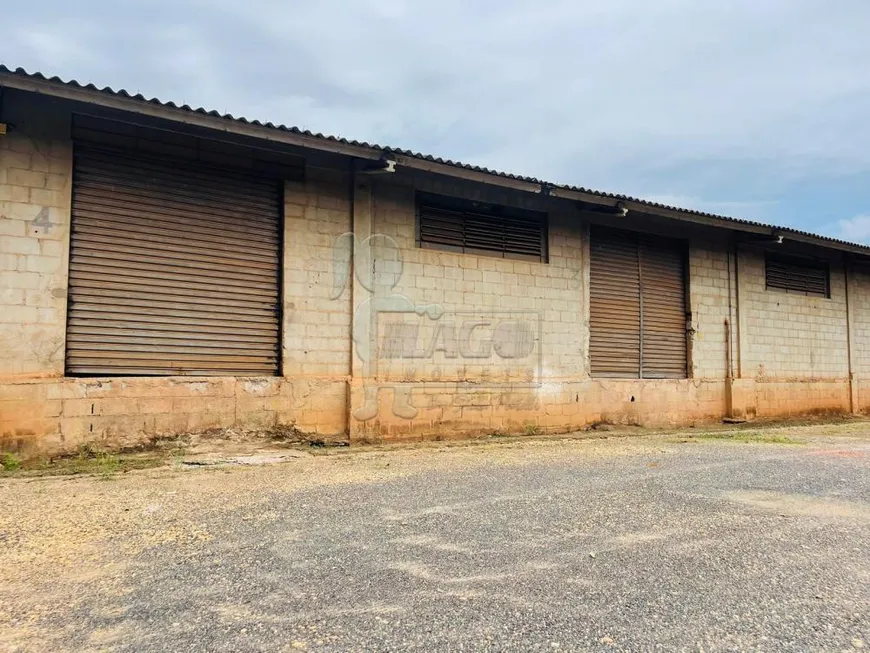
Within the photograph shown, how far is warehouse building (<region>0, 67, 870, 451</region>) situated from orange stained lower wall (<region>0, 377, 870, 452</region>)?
26 mm

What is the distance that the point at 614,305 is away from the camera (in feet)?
36.2

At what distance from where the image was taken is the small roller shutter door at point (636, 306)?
1088 cm

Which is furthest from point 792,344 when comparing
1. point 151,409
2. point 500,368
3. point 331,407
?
point 151,409

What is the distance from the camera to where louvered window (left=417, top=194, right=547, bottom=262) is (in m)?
9.30

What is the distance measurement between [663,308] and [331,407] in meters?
6.89

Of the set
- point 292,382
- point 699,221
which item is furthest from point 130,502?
point 699,221

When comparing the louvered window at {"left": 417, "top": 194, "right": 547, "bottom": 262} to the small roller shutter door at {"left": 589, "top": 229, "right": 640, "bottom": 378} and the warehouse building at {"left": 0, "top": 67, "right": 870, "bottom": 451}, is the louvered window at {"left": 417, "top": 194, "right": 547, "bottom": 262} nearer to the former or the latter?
the warehouse building at {"left": 0, "top": 67, "right": 870, "bottom": 451}

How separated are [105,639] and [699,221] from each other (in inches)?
435

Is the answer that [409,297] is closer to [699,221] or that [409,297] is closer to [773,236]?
[699,221]

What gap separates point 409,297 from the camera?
9000 millimetres

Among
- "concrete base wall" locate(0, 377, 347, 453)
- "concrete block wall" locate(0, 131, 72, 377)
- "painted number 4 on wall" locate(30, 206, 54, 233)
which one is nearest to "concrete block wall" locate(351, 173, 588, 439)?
"concrete base wall" locate(0, 377, 347, 453)

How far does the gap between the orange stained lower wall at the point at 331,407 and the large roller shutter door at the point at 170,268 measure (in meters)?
0.30

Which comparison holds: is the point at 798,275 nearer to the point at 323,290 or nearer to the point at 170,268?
the point at 323,290

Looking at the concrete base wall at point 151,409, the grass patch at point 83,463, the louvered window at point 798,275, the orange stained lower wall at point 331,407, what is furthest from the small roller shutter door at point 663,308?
the grass patch at point 83,463
